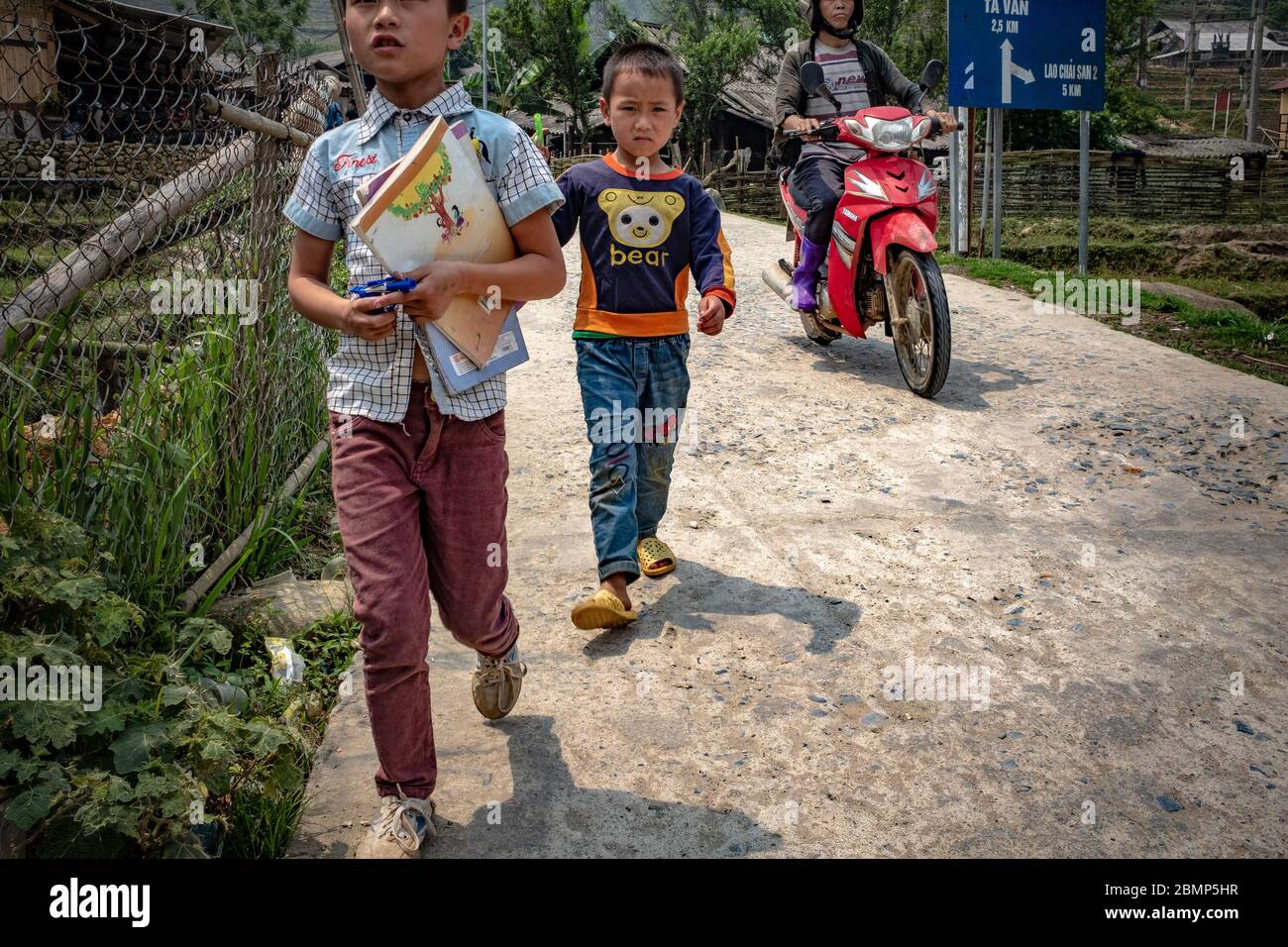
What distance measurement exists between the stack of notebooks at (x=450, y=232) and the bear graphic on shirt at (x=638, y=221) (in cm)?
104

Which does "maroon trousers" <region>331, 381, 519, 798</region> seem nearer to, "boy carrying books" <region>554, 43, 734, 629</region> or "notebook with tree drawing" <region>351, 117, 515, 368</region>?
"notebook with tree drawing" <region>351, 117, 515, 368</region>

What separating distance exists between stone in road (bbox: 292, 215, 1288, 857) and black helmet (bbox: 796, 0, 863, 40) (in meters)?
2.15

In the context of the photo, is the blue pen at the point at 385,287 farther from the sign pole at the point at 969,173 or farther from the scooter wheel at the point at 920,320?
the sign pole at the point at 969,173

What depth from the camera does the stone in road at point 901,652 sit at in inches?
104

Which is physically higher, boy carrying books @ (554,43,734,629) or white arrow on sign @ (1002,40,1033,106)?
white arrow on sign @ (1002,40,1033,106)

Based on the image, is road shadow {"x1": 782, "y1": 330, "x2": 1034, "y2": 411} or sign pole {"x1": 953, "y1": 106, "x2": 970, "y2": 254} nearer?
road shadow {"x1": 782, "y1": 330, "x2": 1034, "y2": 411}

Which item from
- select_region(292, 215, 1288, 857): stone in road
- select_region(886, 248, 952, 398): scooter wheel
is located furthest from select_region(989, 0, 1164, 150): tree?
select_region(292, 215, 1288, 857): stone in road

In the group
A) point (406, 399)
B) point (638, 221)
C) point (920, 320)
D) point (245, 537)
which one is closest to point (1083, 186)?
point (920, 320)

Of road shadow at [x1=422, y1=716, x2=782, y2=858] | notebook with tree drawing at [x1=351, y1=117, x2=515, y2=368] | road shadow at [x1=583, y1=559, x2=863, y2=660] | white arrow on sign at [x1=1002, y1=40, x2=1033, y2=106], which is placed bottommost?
road shadow at [x1=422, y1=716, x2=782, y2=858]

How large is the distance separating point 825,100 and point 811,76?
2.46ft

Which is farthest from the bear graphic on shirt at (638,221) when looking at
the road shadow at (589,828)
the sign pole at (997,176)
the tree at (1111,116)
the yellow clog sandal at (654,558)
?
the tree at (1111,116)

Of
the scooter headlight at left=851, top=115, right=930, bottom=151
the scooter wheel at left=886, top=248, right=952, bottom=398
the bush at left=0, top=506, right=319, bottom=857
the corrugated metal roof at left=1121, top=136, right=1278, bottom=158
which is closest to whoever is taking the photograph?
the bush at left=0, top=506, right=319, bottom=857

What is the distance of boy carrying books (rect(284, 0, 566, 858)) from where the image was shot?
2.38 metres

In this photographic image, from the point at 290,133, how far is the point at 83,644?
2.53 m
